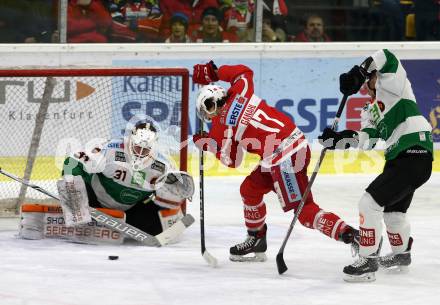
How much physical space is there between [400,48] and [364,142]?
3.52 m

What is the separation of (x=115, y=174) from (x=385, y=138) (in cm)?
152

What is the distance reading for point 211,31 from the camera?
845cm

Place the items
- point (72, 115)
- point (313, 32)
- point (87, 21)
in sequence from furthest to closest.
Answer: point (313, 32) < point (87, 21) < point (72, 115)

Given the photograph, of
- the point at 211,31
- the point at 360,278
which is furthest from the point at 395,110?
the point at 211,31

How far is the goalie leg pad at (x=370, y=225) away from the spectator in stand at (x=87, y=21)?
3406mm

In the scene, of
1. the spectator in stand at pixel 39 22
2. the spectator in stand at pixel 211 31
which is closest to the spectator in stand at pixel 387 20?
the spectator in stand at pixel 211 31

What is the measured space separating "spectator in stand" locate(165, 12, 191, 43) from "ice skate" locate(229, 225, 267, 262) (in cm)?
289

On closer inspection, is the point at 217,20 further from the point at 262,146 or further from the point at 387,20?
the point at 262,146

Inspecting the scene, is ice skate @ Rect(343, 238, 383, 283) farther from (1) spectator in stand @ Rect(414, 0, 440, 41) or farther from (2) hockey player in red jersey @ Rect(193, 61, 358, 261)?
(1) spectator in stand @ Rect(414, 0, 440, 41)

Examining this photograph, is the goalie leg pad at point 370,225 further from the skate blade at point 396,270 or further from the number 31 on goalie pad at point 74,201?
the number 31 on goalie pad at point 74,201

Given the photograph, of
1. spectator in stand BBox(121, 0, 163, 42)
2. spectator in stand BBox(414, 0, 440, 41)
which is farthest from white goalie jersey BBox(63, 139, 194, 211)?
spectator in stand BBox(414, 0, 440, 41)

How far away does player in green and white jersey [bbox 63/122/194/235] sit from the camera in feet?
19.9

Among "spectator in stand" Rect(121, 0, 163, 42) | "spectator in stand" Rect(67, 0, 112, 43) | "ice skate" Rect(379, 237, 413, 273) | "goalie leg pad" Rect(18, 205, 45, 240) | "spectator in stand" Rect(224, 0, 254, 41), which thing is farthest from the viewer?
"spectator in stand" Rect(224, 0, 254, 41)

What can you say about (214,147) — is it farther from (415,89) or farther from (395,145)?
(415,89)
